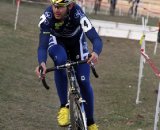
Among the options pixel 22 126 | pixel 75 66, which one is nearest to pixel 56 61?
pixel 75 66

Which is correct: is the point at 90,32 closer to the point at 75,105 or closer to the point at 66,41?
the point at 66,41

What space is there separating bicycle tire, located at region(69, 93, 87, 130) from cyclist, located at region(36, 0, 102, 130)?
27 cm

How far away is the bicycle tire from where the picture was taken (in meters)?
6.24

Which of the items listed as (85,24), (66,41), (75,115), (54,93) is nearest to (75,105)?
(75,115)

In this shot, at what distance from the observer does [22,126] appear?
8094 mm

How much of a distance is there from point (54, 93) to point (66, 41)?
4.38m

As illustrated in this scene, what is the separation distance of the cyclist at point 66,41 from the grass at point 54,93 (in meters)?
1.62

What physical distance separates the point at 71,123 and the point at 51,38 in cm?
126

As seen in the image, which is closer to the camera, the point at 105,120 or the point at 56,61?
the point at 56,61

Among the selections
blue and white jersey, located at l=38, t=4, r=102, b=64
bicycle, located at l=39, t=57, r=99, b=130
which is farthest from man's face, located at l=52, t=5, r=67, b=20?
bicycle, located at l=39, t=57, r=99, b=130

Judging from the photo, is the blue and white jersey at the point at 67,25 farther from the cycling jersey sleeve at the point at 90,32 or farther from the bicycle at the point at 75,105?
the bicycle at the point at 75,105

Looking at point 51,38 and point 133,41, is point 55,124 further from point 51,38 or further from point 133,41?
point 133,41

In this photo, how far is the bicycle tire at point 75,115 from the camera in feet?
20.5

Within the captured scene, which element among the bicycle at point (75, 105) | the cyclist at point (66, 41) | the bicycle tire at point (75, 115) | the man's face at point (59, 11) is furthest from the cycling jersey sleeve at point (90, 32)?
the bicycle tire at point (75, 115)
